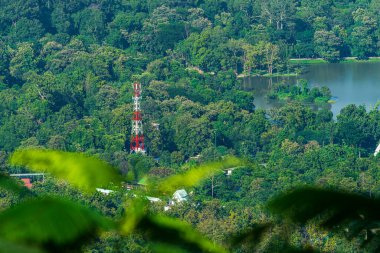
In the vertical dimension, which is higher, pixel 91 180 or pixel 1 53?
pixel 91 180

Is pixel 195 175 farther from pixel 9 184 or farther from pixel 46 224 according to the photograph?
pixel 46 224

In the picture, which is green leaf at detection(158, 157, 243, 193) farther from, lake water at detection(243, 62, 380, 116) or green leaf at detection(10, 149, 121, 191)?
lake water at detection(243, 62, 380, 116)

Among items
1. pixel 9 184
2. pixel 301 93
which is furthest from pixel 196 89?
pixel 9 184

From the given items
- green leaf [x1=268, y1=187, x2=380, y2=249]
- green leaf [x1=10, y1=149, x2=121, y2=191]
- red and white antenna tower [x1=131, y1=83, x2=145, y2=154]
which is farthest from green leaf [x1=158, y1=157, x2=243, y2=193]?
red and white antenna tower [x1=131, y1=83, x2=145, y2=154]

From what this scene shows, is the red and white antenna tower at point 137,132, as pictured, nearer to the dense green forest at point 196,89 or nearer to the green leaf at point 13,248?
the dense green forest at point 196,89

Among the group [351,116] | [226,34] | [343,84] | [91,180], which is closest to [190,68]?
[226,34]

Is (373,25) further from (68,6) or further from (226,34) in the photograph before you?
(68,6)
